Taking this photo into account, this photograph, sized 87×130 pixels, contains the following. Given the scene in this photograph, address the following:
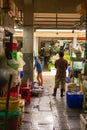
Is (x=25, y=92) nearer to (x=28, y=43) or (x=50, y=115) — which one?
(x=50, y=115)

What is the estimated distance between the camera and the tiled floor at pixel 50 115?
23.3 ft

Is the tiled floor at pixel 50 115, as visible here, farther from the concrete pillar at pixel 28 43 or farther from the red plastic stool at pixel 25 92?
the concrete pillar at pixel 28 43

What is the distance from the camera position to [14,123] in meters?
5.46

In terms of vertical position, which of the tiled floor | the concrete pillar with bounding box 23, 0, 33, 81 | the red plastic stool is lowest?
the tiled floor

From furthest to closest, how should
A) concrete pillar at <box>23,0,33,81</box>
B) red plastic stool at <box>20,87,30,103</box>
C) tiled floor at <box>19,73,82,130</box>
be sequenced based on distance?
concrete pillar at <box>23,0,33,81</box>, red plastic stool at <box>20,87,30,103</box>, tiled floor at <box>19,73,82,130</box>

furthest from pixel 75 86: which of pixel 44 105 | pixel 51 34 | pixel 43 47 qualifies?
pixel 43 47

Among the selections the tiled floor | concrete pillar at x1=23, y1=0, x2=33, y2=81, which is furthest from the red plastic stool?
concrete pillar at x1=23, y1=0, x2=33, y2=81

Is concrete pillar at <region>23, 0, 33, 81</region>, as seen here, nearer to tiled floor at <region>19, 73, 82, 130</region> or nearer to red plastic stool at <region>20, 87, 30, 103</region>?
tiled floor at <region>19, 73, 82, 130</region>

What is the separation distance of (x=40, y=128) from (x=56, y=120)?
0.88 m

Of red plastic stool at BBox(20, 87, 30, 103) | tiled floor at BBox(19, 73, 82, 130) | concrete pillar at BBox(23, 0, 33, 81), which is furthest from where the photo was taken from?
concrete pillar at BBox(23, 0, 33, 81)

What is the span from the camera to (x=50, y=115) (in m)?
8.23

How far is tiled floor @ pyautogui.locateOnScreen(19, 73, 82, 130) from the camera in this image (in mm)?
7105

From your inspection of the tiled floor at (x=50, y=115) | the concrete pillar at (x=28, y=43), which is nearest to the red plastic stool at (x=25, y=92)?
the tiled floor at (x=50, y=115)

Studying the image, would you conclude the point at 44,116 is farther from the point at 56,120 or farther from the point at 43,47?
the point at 43,47
